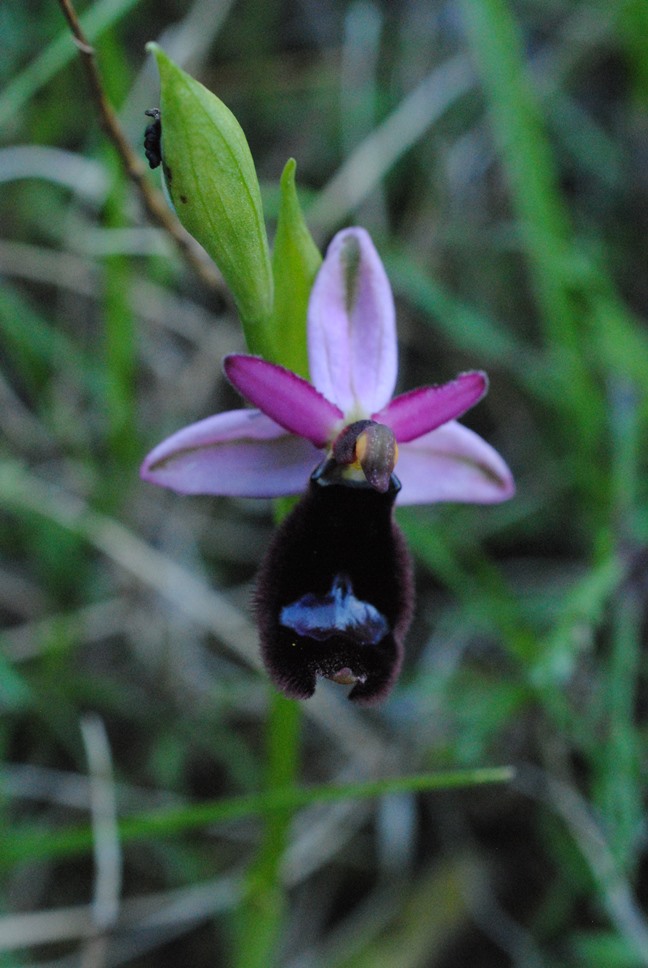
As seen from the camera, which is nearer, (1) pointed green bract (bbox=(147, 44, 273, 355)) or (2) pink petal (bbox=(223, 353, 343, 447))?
(1) pointed green bract (bbox=(147, 44, 273, 355))

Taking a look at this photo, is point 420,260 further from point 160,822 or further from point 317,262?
point 160,822

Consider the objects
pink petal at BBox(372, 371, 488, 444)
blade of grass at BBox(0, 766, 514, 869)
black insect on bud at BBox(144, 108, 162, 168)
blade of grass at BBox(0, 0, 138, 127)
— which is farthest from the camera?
blade of grass at BBox(0, 0, 138, 127)

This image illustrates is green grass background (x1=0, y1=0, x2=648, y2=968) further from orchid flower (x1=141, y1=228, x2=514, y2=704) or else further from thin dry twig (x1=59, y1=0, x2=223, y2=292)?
orchid flower (x1=141, y1=228, x2=514, y2=704)

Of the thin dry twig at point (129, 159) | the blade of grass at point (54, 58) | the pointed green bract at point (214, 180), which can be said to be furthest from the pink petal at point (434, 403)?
the blade of grass at point (54, 58)

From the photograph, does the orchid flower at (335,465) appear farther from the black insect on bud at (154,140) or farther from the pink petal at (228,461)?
the black insect on bud at (154,140)

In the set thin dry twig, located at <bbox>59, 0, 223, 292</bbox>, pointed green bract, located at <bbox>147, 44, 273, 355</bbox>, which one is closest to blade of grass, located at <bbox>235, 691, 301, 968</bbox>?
pointed green bract, located at <bbox>147, 44, 273, 355</bbox>

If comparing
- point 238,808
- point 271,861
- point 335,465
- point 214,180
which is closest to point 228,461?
point 335,465
